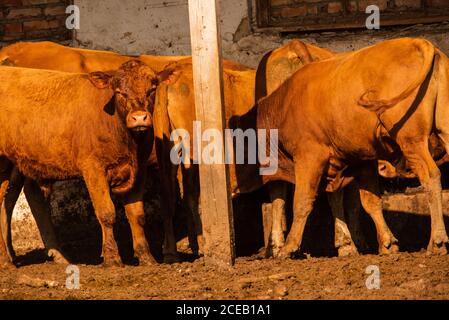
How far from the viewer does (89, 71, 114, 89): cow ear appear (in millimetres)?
10617

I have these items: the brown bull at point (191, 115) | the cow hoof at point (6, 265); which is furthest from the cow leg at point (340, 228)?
the cow hoof at point (6, 265)

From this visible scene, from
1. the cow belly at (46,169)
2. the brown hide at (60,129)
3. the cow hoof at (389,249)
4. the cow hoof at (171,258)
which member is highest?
the brown hide at (60,129)

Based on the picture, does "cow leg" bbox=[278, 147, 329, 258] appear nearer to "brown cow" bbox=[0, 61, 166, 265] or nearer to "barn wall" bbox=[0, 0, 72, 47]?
"brown cow" bbox=[0, 61, 166, 265]

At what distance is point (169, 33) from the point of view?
1363 cm

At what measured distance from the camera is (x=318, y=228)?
12258mm

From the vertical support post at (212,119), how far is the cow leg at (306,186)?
988mm

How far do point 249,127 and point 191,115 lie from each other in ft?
1.87

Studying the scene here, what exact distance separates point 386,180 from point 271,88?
1.61 m

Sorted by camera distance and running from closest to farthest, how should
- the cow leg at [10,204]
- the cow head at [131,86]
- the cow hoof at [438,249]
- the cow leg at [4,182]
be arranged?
the cow hoof at [438,249] < the cow head at [131,86] < the cow leg at [4,182] < the cow leg at [10,204]

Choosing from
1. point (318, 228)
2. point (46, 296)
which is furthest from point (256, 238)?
point (46, 296)

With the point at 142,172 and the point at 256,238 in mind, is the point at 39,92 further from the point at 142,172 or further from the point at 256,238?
the point at 256,238

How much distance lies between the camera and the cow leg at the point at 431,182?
993cm

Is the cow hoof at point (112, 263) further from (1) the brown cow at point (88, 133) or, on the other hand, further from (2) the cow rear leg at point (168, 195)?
(2) the cow rear leg at point (168, 195)

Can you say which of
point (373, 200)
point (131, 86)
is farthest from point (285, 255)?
point (131, 86)
